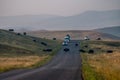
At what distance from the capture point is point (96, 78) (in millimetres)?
35969

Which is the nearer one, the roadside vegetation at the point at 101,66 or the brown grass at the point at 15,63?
the roadside vegetation at the point at 101,66

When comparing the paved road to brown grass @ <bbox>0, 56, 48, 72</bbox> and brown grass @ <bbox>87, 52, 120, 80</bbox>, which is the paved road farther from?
brown grass @ <bbox>0, 56, 48, 72</bbox>

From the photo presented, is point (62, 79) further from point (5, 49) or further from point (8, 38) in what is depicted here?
point (8, 38)

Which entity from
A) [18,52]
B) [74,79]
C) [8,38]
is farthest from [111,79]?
[8,38]

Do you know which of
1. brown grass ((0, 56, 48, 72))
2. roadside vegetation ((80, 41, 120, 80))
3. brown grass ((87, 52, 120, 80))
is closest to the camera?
brown grass ((87, 52, 120, 80))

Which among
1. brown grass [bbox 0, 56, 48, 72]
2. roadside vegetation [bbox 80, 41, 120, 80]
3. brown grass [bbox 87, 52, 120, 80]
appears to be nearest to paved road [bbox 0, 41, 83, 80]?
roadside vegetation [bbox 80, 41, 120, 80]

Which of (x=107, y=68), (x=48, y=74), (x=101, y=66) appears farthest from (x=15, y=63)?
(x=48, y=74)

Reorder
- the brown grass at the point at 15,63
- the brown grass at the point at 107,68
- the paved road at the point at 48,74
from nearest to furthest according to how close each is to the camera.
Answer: the paved road at the point at 48,74 → the brown grass at the point at 107,68 → the brown grass at the point at 15,63

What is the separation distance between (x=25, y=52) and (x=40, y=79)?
6238 centimetres

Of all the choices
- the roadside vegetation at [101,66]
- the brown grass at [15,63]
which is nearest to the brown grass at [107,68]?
the roadside vegetation at [101,66]

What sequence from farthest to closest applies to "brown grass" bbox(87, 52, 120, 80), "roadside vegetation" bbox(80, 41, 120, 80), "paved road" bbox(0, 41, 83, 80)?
Answer: "roadside vegetation" bbox(80, 41, 120, 80) < "brown grass" bbox(87, 52, 120, 80) < "paved road" bbox(0, 41, 83, 80)

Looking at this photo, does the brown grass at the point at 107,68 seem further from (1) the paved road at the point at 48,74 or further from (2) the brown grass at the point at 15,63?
(2) the brown grass at the point at 15,63

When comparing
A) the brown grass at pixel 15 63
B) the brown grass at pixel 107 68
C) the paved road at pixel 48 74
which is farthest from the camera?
the brown grass at pixel 15 63

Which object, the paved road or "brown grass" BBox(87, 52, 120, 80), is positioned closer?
the paved road
